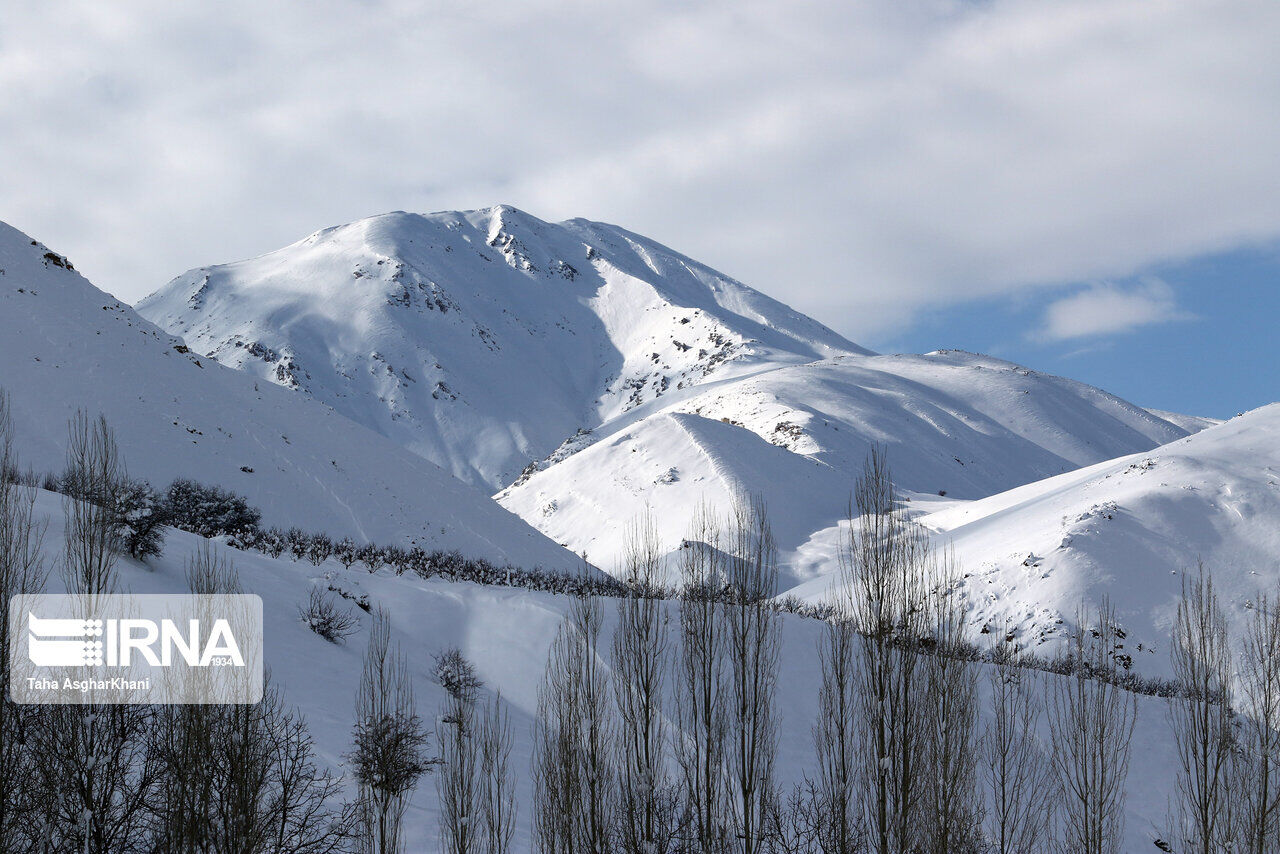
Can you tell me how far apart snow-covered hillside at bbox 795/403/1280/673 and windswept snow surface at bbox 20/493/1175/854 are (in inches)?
326

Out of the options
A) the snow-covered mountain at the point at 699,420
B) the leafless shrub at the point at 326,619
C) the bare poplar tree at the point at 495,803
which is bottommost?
the bare poplar tree at the point at 495,803

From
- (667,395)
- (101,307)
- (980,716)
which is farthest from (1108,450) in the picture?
(101,307)

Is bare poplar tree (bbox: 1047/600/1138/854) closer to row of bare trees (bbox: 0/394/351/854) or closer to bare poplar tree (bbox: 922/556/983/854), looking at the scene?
bare poplar tree (bbox: 922/556/983/854)

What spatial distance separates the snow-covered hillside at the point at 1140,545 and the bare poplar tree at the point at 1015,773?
34.8 feet

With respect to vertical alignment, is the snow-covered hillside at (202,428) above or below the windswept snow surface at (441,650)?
above

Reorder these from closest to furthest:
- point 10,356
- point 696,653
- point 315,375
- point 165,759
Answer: point 165,759 < point 696,653 < point 10,356 < point 315,375

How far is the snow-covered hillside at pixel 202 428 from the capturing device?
1587 inches

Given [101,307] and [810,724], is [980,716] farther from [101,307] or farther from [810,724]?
[101,307]

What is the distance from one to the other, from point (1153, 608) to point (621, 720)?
1123 inches

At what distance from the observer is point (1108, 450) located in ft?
442

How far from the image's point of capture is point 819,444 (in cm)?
9481

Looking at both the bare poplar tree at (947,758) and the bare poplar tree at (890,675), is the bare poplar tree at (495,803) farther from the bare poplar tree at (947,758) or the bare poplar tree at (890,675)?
the bare poplar tree at (947,758)

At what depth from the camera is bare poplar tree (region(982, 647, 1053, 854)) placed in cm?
2034

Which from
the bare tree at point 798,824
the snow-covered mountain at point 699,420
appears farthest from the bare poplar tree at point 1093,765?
the snow-covered mountain at point 699,420
